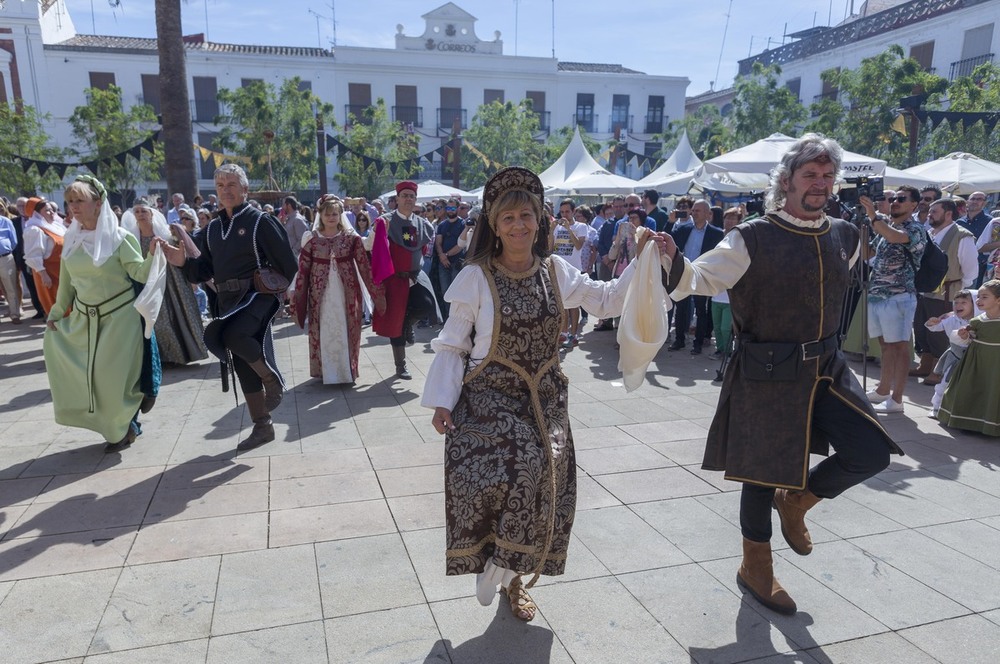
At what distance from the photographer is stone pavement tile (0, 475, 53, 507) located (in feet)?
13.4

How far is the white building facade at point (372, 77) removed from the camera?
33312 mm

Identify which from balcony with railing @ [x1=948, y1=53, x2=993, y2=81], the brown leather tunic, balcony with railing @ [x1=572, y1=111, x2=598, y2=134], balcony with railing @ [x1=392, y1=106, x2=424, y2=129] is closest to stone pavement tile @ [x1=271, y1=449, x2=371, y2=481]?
the brown leather tunic

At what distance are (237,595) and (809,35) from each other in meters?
40.3

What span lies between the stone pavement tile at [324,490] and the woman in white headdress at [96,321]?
1.43 m

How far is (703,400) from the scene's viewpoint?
21.0 ft

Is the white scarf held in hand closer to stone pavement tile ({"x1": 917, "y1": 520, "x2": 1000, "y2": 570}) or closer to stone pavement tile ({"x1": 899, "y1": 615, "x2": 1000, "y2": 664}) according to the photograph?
stone pavement tile ({"x1": 899, "y1": 615, "x2": 1000, "y2": 664})

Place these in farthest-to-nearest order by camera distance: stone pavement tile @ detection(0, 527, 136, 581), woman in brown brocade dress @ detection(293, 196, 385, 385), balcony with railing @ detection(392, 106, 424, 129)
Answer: balcony with railing @ detection(392, 106, 424, 129)
woman in brown brocade dress @ detection(293, 196, 385, 385)
stone pavement tile @ detection(0, 527, 136, 581)

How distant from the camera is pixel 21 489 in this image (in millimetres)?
4277

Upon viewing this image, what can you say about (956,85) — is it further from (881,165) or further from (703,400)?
(703,400)

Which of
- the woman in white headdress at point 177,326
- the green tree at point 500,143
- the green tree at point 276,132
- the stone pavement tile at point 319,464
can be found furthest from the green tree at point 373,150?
the stone pavement tile at point 319,464

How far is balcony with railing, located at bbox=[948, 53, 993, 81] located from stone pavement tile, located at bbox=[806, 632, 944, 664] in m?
29.6

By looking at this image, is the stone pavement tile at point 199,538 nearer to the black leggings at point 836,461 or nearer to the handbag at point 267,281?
the handbag at point 267,281

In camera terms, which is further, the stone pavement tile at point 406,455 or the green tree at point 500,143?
the green tree at point 500,143

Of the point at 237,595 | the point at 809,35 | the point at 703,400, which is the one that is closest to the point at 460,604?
the point at 237,595
